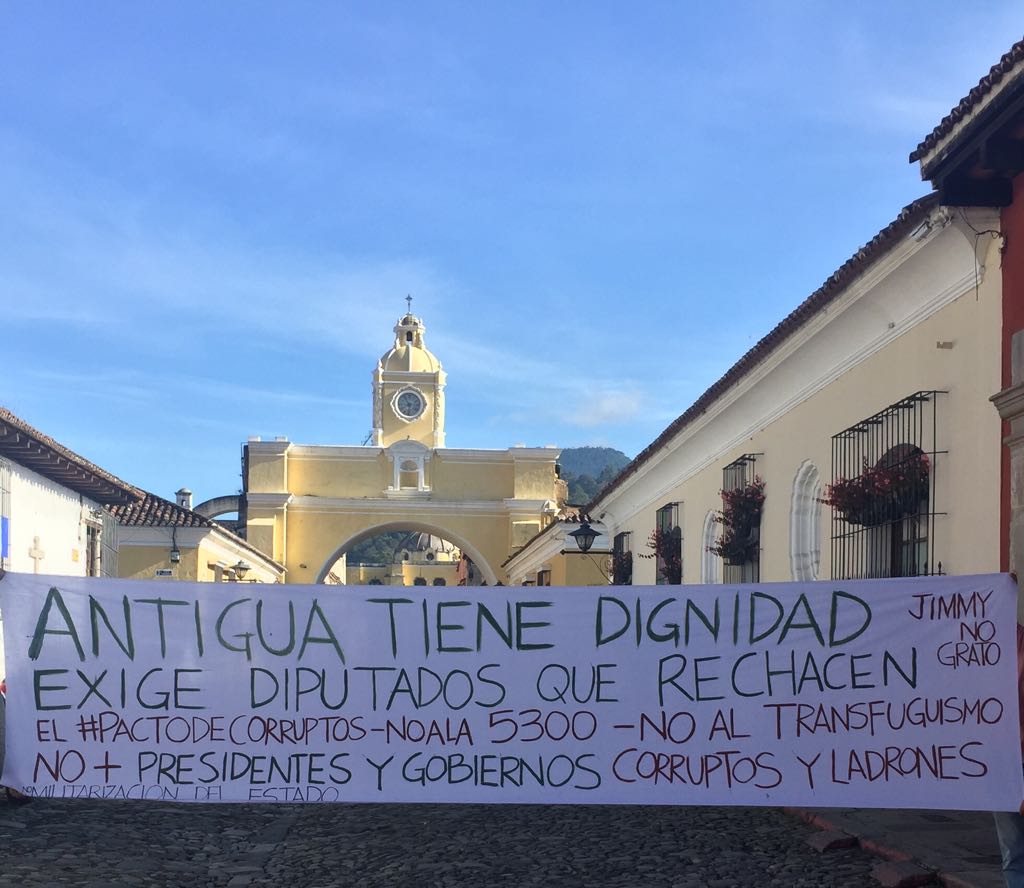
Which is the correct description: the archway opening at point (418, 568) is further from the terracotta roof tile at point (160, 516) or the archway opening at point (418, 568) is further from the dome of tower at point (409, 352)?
the terracotta roof tile at point (160, 516)

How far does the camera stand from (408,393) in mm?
48875

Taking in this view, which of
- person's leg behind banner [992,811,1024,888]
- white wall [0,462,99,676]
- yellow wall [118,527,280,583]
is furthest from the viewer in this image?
yellow wall [118,527,280,583]

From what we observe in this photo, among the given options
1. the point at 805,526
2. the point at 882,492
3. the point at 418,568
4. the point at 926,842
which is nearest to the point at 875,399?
the point at 882,492

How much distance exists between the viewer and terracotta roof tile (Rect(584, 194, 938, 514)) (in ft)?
25.9

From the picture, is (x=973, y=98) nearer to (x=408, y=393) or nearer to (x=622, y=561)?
(x=622, y=561)

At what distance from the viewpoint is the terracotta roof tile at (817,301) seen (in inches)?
311

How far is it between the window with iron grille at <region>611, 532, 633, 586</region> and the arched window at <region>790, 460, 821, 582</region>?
983 centimetres

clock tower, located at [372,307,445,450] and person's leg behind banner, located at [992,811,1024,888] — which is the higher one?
clock tower, located at [372,307,445,450]

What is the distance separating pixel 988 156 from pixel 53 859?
6169 mm

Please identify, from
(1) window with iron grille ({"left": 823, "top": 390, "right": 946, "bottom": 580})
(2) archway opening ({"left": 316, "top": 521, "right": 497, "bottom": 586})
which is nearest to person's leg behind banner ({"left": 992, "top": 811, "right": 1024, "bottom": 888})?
(1) window with iron grille ({"left": 823, "top": 390, "right": 946, "bottom": 580})

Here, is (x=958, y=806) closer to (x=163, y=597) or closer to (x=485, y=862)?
(x=485, y=862)

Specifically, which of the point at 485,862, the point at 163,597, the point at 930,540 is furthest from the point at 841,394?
the point at 163,597

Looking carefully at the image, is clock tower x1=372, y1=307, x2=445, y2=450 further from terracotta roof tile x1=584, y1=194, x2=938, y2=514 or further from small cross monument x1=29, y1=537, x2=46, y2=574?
terracotta roof tile x1=584, y1=194, x2=938, y2=514

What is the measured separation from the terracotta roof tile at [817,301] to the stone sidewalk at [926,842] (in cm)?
347
